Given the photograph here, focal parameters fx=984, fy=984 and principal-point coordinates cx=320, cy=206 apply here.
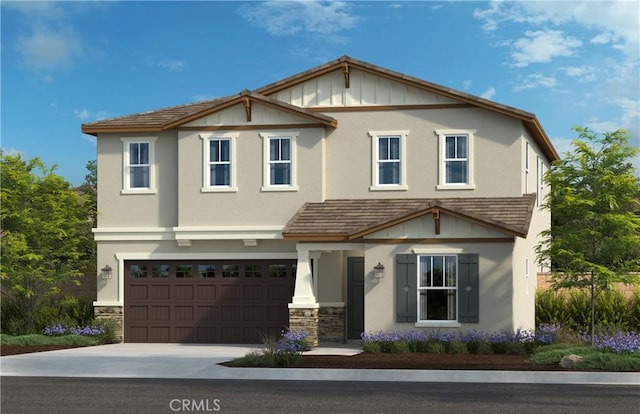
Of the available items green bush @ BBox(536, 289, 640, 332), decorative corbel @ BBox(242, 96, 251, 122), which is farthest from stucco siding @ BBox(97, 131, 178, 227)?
green bush @ BBox(536, 289, 640, 332)

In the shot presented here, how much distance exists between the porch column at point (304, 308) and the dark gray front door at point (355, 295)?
2.23 m

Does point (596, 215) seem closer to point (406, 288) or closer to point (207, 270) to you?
point (406, 288)

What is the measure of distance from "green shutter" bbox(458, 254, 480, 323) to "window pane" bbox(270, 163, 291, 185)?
19.9ft

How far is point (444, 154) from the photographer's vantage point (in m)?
28.1

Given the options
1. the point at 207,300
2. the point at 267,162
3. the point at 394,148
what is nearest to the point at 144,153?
the point at 267,162

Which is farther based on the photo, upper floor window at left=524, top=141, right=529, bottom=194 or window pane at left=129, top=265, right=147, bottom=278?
window pane at left=129, top=265, right=147, bottom=278

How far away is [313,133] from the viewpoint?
2811 centimetres

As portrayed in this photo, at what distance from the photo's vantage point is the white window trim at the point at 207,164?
93.4 feet

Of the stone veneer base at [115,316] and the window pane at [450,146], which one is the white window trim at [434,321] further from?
the stone veneer base at [115,316]

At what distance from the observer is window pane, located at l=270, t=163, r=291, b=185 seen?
28406mm

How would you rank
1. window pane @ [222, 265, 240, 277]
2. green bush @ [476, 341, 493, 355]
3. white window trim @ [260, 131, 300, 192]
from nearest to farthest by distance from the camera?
green bush @ [476, 341, 493, 355] < white window trim @ [260, 131, 300, 192] < window pane @ [222, 265, 240, 277]

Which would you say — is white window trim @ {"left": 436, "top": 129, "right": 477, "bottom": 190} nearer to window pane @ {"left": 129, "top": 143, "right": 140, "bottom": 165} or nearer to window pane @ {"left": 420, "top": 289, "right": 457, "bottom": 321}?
window pane @ {"left": 420, "top": 289, "right": 457, "bottom": 321}

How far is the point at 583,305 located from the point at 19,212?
16.8 metres

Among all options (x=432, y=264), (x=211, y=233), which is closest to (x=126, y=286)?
(x=211, y=233)
